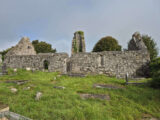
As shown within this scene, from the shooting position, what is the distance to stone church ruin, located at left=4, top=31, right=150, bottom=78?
10.2m

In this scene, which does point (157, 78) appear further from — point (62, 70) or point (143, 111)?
point (62, 70)

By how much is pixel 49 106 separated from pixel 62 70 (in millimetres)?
8516

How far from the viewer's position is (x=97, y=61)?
11.3 m

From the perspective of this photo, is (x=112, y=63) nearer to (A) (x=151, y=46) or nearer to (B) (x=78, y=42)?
(B) (x=78, y=42)

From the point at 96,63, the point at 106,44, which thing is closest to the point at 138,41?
the point at 96,63

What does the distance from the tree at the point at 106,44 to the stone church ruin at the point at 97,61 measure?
16662 mm

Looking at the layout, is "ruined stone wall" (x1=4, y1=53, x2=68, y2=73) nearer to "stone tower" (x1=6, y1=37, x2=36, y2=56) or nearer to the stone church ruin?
the stone church ruin

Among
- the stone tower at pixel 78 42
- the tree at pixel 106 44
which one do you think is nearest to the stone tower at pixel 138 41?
the stone tower at pixel 78 42

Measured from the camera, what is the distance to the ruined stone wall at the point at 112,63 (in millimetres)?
10070

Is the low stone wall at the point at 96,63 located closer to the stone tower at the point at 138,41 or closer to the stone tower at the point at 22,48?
the stone tower at the point at 138,41

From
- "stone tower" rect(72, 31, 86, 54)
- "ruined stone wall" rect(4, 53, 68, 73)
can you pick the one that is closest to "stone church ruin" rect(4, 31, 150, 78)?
"ruined stone wall" rect(4, 53, 68, 73)

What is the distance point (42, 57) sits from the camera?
13242 mm

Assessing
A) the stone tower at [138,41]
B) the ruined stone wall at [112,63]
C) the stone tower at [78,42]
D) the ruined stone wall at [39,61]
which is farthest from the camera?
the stone tower at [78,42]

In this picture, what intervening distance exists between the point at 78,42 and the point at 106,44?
1500 centimetres
